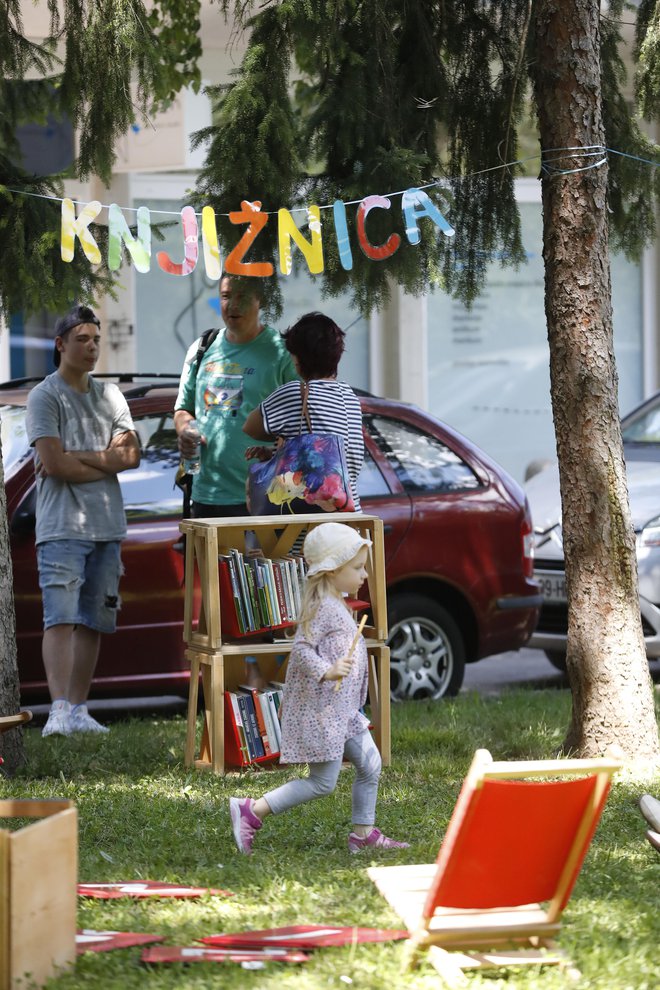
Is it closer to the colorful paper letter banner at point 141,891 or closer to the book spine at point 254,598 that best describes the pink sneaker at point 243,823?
the colorful paper letter banner at point 141,891

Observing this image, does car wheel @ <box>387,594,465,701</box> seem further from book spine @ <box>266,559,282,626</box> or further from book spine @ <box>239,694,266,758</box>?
book spine @ <box>239,694,266,758</box>

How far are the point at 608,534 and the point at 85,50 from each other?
3234 millimetres

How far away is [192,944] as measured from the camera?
4.40m

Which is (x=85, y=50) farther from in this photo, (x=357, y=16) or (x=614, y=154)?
(x=614, y=154)

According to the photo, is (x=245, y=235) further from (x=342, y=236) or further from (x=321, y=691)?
(x=321, y=691)

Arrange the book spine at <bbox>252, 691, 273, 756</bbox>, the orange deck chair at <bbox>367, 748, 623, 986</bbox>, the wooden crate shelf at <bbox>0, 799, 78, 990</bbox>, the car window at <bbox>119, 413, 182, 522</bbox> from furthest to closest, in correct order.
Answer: the car window at <bbox>119, 413, 182, 522</bbox>
the book spine at <bbox>252, 691, 273, 756</bbox>
the orange deck chair at <bbox>367, 748, 623, 986</bbox>
the wooden crate shelf at <bbox>0, 799, 78, 990</bbox>

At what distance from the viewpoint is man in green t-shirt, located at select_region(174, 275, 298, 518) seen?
7.61 metres

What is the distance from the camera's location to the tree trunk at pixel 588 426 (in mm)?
6914

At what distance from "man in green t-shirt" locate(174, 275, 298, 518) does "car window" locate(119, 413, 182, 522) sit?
630 millimetres

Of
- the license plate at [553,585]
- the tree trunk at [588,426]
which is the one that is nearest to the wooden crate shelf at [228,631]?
the tree trunk at [588,426]

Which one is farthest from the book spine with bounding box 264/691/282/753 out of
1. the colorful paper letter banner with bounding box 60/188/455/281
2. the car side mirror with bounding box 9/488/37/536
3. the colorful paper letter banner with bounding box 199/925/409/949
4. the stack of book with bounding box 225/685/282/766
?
the colorful paper letter banner with bounding box 199/925/409/949

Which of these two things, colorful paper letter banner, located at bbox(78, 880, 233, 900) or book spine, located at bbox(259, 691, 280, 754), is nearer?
colorful paper letter banner, located at bbox(78, 880, 233, 900)

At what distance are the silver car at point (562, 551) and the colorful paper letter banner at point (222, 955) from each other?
527 centimetres

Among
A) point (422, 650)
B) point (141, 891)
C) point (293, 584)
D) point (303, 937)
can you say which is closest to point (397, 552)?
point (422, 650)
